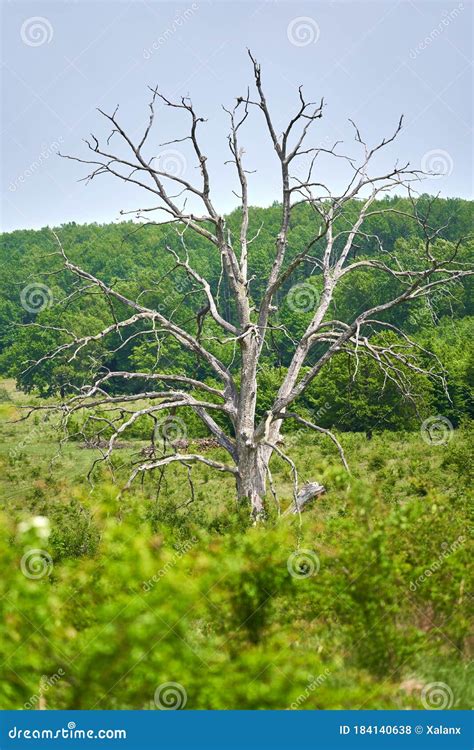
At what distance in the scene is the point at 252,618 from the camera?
21.1 ft

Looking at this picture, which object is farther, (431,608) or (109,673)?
(431,608)

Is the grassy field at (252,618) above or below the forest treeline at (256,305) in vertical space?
below

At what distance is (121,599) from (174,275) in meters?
72.5

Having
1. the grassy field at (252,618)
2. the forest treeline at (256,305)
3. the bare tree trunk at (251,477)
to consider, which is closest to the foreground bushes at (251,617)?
the grassy field at (252,618)

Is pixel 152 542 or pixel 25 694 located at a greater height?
pixel 152 542

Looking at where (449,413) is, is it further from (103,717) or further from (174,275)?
(174,275)

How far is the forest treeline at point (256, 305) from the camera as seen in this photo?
27.8 metres

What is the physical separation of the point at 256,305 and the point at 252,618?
76.3 m

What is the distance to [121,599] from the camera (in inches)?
209

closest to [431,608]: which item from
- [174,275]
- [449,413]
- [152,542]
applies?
Result: [152,542]

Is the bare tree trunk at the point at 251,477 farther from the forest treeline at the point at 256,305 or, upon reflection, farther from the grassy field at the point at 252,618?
the grassy field at the point at 252,618

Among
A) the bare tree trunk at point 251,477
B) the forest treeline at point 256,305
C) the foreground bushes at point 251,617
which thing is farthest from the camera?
the forest treeline at point 256,305

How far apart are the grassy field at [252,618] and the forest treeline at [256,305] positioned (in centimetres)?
377

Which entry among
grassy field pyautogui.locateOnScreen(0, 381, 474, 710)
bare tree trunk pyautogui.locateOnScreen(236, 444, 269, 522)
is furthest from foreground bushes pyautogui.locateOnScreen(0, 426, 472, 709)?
bare tree trunk pyautogui.locateOnScreen(236, 444, 269, 522)
